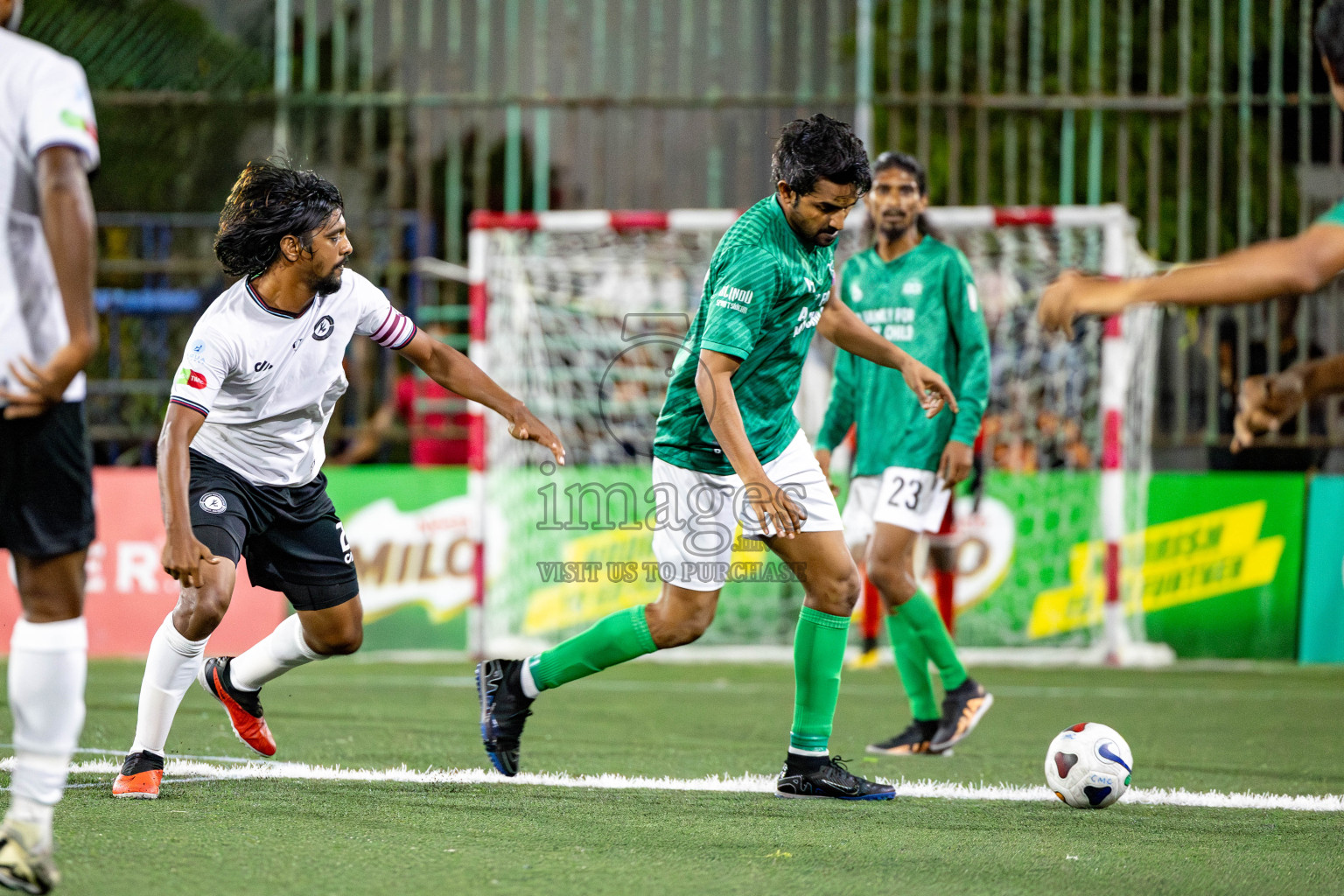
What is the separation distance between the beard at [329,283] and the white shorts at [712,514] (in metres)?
1.13

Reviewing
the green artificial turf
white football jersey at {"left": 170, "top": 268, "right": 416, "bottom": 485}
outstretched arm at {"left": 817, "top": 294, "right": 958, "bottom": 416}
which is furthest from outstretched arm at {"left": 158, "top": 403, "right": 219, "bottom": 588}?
outstretched arm at {"left": 817, "top": 294, "right": 958, "bottom": 416}

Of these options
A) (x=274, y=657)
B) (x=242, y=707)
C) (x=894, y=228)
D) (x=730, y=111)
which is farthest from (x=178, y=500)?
(x=730, y=111)

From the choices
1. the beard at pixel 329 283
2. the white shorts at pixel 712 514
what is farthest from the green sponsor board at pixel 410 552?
the beard at pixel 329 283

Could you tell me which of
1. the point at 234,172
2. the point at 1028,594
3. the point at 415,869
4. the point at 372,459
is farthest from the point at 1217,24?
the point at 415,869

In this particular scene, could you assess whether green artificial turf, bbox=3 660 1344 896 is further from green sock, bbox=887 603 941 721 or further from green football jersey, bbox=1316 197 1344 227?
green football jersey, bbox=1316 197 1344 227

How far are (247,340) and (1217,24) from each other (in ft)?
29.7

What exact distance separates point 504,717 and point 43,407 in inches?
83.4

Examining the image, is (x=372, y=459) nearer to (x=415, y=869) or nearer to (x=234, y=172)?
(x=234, y=172)

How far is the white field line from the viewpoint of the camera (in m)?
4.51

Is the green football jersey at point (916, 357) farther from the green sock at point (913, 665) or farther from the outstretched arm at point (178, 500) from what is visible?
the outstretched arm at point (178, 500)

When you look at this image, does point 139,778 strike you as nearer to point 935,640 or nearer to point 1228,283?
point 935,640

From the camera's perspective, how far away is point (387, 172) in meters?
14.1

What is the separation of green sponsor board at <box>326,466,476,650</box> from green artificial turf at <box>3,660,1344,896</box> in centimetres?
281

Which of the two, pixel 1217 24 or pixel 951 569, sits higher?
pixel 1217 24
